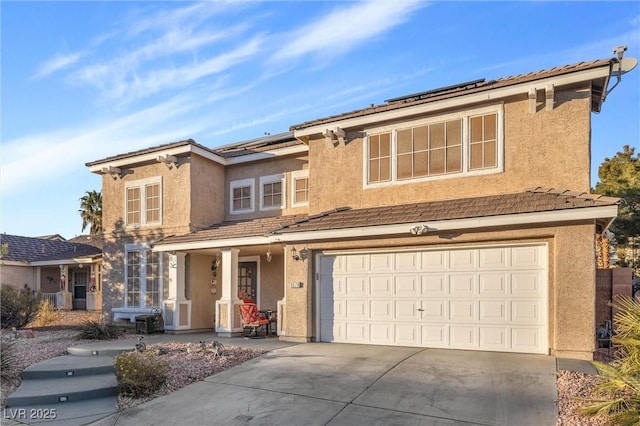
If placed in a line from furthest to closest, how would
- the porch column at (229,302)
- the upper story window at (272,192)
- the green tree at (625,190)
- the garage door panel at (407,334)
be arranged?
the green tree at (625,190)
the upper story window at (272,192)
the porch column at (229,302)
the garage door panel at (407,334)

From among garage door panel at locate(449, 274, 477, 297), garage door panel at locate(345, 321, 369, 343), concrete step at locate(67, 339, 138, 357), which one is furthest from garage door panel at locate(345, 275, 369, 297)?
concrete step at locate(67, 339, 138, 357)

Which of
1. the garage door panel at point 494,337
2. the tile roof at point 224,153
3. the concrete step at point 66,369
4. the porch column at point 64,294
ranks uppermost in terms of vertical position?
the tile roof at point 224,153

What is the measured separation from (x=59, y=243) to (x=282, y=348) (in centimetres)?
2627

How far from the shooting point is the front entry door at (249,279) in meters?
16.5

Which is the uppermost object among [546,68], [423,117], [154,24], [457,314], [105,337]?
[154,24]

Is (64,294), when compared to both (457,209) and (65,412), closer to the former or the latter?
(65,412)

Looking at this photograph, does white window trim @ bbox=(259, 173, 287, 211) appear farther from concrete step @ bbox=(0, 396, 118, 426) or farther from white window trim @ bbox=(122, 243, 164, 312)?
concrete step @ bbox=(0, 396, 118, 426)

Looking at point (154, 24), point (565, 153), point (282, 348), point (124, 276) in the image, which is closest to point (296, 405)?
point (282, 348)

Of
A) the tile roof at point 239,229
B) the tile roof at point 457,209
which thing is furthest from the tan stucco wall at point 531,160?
the tile roof at point 239,229

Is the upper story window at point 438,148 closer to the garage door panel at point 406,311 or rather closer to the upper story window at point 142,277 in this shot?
the garage door panel at point 406,311

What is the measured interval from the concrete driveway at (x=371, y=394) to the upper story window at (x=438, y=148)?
15.4 ft

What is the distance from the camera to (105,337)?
13.3m

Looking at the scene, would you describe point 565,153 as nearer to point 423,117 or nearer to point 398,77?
point 423,117

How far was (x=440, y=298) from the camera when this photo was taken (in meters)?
10.6
